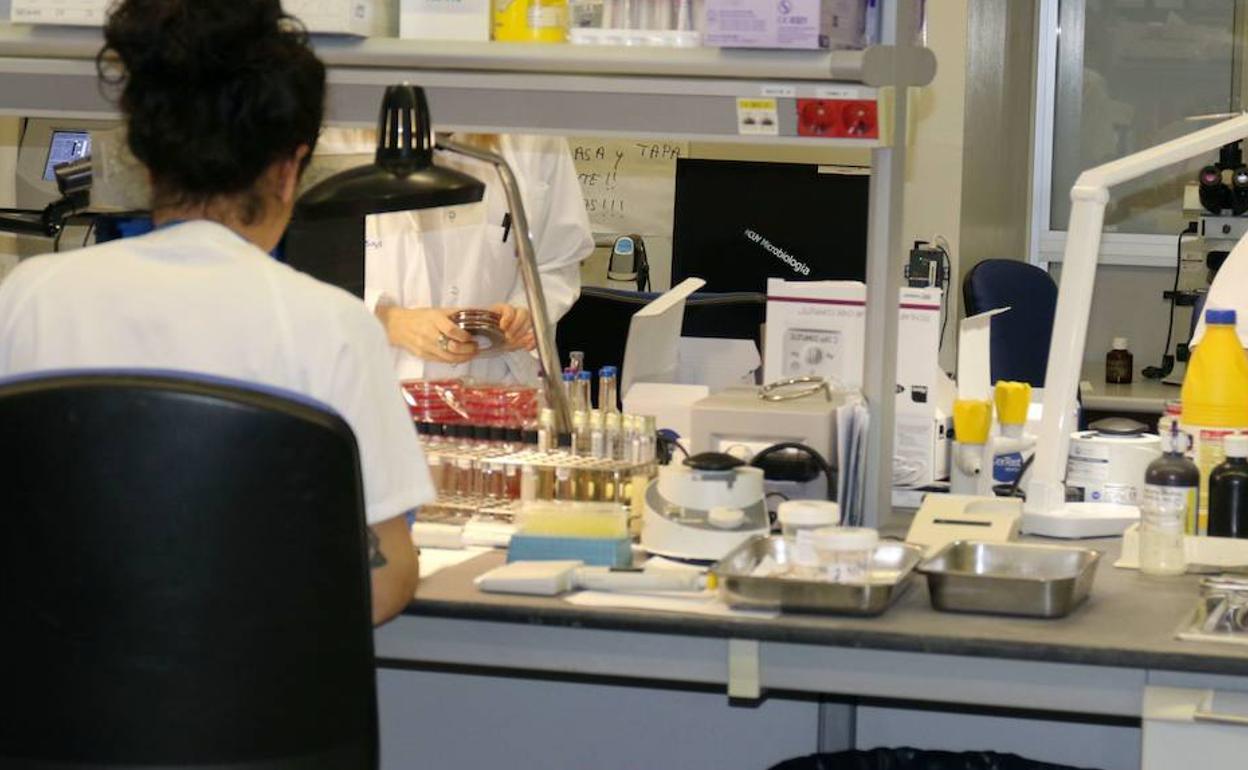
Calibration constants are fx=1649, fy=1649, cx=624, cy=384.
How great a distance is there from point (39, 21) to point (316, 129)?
0.81 metres

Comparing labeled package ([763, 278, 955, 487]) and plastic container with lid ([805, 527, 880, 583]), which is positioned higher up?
labeled package ([763, 278, 955, 487])

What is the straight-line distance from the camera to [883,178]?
85.7 inches

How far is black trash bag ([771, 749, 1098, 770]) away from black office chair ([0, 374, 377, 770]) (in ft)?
2.86

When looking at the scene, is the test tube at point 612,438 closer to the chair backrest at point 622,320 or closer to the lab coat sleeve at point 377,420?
the lab coat sleeve at point 377,420

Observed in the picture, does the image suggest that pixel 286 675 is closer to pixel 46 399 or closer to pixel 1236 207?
pixel 46 399

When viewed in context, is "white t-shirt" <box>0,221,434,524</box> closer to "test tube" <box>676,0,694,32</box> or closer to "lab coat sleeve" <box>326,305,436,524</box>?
"lab coat sleeve" <box>326,305,436,524</box>

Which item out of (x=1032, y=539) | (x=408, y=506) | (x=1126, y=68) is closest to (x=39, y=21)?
(x=408, y=506)

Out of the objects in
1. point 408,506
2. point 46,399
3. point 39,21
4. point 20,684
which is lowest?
point 20,684

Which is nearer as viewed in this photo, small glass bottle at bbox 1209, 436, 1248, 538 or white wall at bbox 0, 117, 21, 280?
small glass bottle at bbox 1209, 436, 1248, 538

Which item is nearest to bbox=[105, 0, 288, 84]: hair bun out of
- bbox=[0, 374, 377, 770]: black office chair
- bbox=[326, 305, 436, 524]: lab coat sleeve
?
bbox=[326, 305, 436, 524]: lab coat sleeve

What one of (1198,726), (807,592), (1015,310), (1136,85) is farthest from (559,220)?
(1136,85)

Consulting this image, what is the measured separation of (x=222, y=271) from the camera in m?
1.50

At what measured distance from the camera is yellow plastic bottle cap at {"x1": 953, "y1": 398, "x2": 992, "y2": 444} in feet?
7.50

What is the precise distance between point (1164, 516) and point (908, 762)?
443mm
